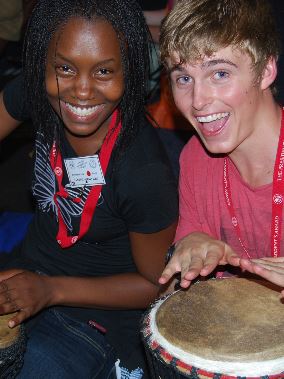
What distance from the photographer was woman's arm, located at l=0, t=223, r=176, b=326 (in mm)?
1988

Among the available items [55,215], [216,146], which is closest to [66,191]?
[55,215]

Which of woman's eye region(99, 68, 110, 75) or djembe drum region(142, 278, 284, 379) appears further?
woman's eye region(99, 68, 110, 75)

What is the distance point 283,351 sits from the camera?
1523mm

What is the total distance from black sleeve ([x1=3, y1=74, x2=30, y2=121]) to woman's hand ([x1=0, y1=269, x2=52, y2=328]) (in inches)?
22.3

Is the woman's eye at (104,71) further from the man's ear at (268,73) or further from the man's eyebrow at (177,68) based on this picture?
the man's ear at (268,73)

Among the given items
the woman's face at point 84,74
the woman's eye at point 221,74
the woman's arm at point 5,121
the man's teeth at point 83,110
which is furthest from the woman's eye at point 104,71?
the woman's arm at point 5,121

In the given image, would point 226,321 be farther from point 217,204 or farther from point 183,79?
point 183,79

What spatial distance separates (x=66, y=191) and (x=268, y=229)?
63 centimetres

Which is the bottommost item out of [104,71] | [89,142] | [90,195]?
[90,195]

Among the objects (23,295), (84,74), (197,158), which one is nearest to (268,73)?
(197,158)

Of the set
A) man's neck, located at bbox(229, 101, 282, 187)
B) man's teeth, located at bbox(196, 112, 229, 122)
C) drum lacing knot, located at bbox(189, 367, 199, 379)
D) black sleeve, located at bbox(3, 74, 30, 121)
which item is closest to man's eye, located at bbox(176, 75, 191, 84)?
man's teeth, located at bbox(196, 112, 229, 122)

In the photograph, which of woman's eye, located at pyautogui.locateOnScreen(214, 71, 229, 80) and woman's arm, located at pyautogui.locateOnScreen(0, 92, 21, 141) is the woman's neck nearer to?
woman's arm, located at pyautogui.locateOnScreen(0, 92, 21, 141)

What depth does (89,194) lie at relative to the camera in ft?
6.91

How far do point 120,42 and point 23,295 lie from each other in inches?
29.3
